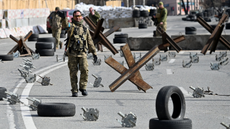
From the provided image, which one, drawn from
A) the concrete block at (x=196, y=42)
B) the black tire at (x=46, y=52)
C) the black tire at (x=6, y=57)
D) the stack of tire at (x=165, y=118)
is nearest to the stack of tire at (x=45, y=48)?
the black tire at (x=46, y=52)

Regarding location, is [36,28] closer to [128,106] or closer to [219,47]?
[219,47]

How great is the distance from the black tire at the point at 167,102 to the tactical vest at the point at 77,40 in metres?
3.90

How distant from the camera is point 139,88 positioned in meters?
10.9

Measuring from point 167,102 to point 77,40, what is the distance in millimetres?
4452

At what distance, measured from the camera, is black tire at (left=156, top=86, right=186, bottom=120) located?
20.2ft

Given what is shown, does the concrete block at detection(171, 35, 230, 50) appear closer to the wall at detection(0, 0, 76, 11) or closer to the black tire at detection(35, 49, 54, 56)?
the black tire at detection(35, 49, 54, 56)

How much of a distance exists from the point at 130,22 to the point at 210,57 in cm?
3373

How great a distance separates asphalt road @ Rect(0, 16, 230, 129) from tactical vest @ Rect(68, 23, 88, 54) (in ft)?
3.05

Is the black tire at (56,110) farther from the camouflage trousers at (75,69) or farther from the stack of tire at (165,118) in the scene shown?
the camouflage trousers at (75,69)

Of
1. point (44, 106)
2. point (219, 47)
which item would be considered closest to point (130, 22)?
point (219, 47)

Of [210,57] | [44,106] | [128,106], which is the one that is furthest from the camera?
[210,57]

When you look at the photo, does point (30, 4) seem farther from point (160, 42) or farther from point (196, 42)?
point (196, 42)

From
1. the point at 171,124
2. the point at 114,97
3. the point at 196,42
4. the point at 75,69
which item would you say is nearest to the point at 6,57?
the point at 196,42

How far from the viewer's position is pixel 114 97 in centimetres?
1004
